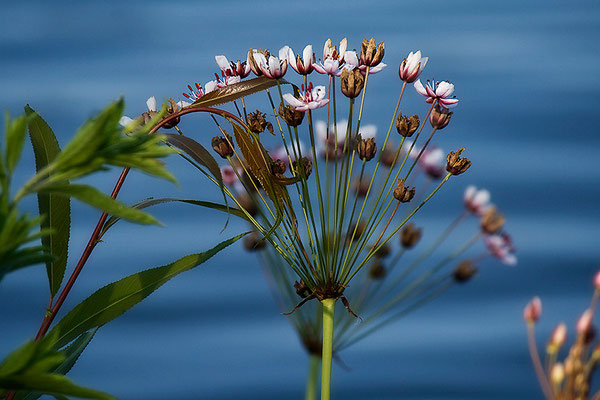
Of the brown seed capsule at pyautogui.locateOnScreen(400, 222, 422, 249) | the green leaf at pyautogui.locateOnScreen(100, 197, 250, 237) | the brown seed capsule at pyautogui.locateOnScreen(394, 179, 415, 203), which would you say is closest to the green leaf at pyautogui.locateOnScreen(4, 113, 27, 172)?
the green leaf at pyautogui.locateOnScreen(100, 197, 250, 237)

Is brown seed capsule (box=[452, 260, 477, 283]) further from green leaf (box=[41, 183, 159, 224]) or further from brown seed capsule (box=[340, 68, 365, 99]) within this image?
green leaf (box=[41, 183, 159, 224])

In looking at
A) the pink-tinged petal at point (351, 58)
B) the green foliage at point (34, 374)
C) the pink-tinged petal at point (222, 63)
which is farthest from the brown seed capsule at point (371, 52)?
the green foliage at point (34, 374)

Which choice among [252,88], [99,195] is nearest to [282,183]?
[252,88]

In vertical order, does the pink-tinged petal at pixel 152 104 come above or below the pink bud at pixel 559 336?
above

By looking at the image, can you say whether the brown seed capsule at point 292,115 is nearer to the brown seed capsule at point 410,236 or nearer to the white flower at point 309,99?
the white flower at point 309,99

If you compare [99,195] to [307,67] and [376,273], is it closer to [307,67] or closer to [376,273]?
[307,67]

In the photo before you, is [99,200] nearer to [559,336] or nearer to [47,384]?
[47,384]
